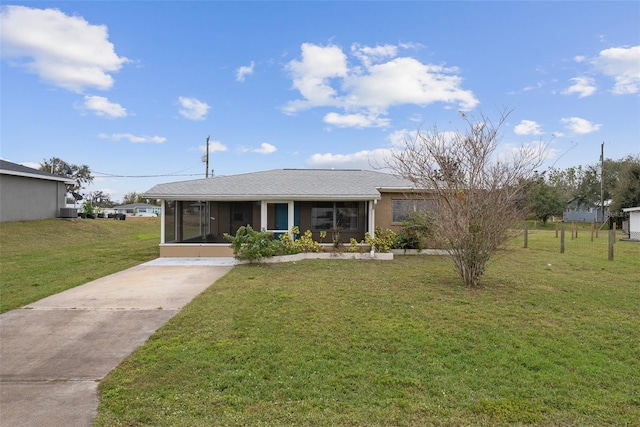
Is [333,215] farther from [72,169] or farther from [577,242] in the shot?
[72,169]

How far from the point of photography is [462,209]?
7.54 meters

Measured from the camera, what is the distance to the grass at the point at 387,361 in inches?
119

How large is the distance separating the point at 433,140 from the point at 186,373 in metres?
7.18

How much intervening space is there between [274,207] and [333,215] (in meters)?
2.39

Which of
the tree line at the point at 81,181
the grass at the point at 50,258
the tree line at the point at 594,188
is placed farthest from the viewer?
the tree line at the point at 81,181

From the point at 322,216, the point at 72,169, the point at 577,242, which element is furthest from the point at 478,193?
the point at 72,169

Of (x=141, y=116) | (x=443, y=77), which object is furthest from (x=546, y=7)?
(x=141, y=116)

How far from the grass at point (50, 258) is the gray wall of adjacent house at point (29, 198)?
85 centimetres

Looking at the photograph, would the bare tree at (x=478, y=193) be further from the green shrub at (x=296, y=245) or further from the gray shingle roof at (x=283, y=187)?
the green shrub at (x=296, y=245)

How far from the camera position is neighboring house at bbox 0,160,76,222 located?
2070 cm

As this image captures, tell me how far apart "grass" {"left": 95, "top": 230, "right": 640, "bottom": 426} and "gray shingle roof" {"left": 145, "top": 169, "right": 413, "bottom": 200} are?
634cm

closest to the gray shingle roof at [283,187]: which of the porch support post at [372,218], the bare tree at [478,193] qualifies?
the porch support post at [372,218]

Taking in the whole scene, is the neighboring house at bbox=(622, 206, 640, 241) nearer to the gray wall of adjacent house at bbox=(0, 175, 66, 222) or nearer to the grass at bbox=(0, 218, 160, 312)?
the grass at bbox=(0, 218, 160, 312)

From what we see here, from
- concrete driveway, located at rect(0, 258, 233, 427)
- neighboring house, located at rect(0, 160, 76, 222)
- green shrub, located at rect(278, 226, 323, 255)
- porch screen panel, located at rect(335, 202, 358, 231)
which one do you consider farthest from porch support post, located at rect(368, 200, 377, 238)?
neighboring house, located at rect(0, 160, 76, 222)
